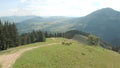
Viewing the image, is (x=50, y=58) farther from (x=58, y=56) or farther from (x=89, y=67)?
(x=89, y=67)

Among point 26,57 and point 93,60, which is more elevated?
point 26,57

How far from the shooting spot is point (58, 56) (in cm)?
5050

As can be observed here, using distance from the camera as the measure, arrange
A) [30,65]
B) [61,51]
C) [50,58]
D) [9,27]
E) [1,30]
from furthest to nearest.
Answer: [9,27]
[1,30]
[61,51]
[50,58]
[30,65]

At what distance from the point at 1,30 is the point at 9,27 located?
10.4m

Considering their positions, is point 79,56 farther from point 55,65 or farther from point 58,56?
point 55,65

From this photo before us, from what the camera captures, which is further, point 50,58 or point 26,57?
point 50,58

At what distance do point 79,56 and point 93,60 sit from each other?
471 centimetres

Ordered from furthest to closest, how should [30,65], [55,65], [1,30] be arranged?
[1,30]
[55,65]
[30,65]

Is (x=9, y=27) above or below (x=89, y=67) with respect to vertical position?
above

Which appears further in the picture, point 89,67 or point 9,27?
point 9,27

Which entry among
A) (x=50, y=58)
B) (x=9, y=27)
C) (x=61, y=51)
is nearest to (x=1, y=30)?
(x=9, y=27)

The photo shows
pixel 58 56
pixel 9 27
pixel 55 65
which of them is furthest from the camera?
pixel 9 27

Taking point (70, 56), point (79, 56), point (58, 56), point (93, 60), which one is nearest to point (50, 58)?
point (58, 56)

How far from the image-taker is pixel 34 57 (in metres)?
45.2
